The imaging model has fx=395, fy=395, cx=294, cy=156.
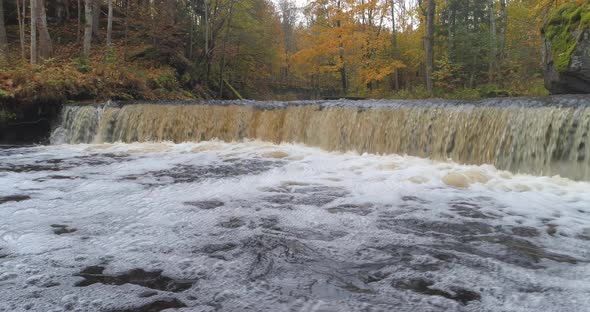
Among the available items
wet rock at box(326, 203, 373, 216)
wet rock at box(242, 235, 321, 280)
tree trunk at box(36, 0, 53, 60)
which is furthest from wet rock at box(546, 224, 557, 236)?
tree trunk at box(36, 0, 53, 60)

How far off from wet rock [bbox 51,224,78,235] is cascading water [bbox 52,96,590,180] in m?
5.72

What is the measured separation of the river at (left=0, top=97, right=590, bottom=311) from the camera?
2.10 metres

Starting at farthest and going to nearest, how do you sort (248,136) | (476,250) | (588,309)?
1. (248,136)
2. (476,250)
3. (588,309)

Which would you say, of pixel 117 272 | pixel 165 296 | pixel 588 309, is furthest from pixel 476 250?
pixel 117 272

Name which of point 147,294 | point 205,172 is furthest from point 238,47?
point 147,294

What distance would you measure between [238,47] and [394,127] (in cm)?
1312

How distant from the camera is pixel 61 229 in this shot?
10.2ft

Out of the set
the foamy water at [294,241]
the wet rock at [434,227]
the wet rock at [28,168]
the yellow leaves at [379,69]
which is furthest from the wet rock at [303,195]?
the yellow leaves at [379,69]

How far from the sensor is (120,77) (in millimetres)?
13203

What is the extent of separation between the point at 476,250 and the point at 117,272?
2.34 meters

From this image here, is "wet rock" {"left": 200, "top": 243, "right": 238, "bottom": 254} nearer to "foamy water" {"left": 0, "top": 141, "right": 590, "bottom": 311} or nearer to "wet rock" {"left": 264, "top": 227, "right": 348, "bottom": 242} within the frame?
"foamy water" {"left": 0, "top": 141, "right": 590, "bottom": 311}

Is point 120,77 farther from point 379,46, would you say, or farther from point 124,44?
point 379,46

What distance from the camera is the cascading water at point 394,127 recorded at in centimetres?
558

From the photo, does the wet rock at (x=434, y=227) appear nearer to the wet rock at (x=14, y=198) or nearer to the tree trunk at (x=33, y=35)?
the wet rock at (x=14, y=198)
